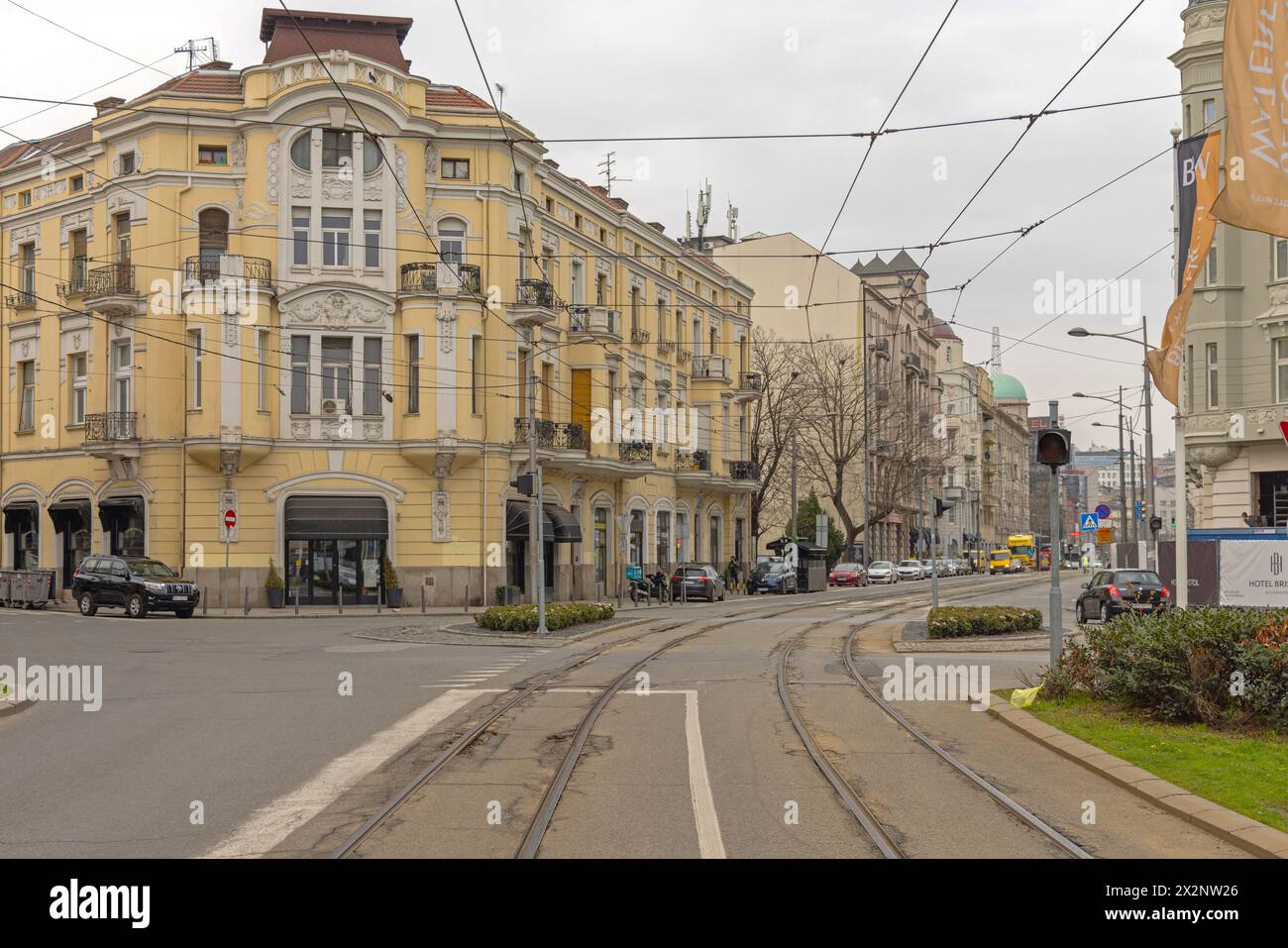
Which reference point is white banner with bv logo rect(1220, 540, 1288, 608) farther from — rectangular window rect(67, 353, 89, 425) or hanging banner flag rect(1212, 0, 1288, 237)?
rectangular window rect(67, 353, 89, 425)

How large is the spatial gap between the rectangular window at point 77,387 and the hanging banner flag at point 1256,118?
4197 cm

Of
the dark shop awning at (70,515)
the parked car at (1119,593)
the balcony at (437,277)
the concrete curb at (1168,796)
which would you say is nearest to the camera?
the concrete curb at (1168,796)

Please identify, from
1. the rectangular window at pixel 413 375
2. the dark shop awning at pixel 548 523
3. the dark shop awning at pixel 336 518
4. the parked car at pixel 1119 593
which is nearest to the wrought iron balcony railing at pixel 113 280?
the dark shop awning at pixel 336 518

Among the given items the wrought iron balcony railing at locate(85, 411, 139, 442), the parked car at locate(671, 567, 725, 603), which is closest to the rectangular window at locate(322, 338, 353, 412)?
the wrought iron balcony railing at locate(85, 411, 139, 442)

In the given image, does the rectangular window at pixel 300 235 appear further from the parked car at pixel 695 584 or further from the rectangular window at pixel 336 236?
the parked car at pixel 695 584

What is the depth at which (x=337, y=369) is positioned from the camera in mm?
42688

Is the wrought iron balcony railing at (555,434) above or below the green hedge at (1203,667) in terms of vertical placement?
above

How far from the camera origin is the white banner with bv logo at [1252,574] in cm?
2355

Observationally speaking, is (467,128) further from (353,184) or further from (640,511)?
(640,511)

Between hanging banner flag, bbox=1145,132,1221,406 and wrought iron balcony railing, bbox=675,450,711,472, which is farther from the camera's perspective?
wrought iron balcony railing, bbox=675,450,711,472

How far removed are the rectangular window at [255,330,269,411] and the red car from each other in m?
37.4

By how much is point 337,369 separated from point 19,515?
47.0 feet

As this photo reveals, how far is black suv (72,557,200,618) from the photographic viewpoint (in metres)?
36.4

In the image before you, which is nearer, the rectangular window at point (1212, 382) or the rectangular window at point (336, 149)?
the rectangular window at point (1212, 382)
